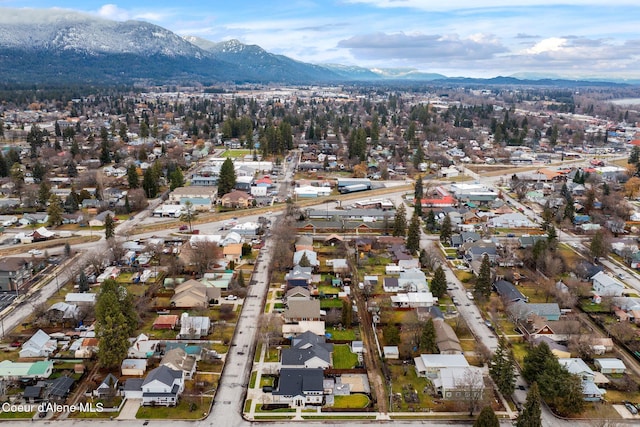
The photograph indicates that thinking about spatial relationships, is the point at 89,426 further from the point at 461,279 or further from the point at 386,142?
the point at 386,142

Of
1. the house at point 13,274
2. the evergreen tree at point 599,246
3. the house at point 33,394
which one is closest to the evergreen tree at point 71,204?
the house at point 13,274

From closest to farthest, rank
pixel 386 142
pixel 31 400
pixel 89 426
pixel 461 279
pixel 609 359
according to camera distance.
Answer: pixel 89 426
pixel 31 400
pixel 609 359
pixel 461 279
pixel 386 142

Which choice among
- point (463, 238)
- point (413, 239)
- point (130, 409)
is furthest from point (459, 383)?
point (463, 238)

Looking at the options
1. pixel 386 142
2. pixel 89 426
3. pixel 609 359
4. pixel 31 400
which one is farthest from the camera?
pixel 386 142

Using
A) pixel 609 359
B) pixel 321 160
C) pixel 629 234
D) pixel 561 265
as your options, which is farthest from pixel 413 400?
pixel 321 160

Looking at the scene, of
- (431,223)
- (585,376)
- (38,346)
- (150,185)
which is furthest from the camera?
(150,185)

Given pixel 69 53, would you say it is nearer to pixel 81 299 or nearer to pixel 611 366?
pixel 81 299
